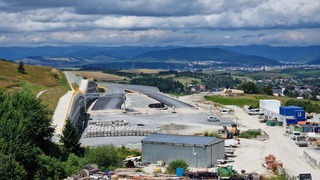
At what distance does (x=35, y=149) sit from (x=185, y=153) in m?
12.8

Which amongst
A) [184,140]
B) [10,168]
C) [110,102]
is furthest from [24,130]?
[110,102]

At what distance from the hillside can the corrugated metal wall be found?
19.4 metres

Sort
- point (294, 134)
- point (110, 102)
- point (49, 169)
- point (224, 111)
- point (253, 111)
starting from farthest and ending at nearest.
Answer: point (110, 102)
point (253, 111)
point (224, 111)
point (294, 134)
point (49, 169)

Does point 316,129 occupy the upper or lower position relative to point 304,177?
upper

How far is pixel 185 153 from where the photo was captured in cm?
4325

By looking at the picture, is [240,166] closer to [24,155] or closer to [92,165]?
[92,165]

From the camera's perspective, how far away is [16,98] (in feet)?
144

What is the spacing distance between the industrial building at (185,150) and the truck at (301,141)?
1237 cm

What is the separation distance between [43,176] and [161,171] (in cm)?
949

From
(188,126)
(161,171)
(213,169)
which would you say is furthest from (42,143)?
(188,126)

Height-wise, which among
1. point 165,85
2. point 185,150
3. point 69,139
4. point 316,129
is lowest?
point 185,150

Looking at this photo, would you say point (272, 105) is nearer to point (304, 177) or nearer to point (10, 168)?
point (304, 177)

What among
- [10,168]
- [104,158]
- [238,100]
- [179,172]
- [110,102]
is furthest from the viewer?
[238,100]

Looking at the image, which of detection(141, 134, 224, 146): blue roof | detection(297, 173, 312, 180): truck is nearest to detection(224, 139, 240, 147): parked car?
detection(141, 134, 224, 146): blue roof
